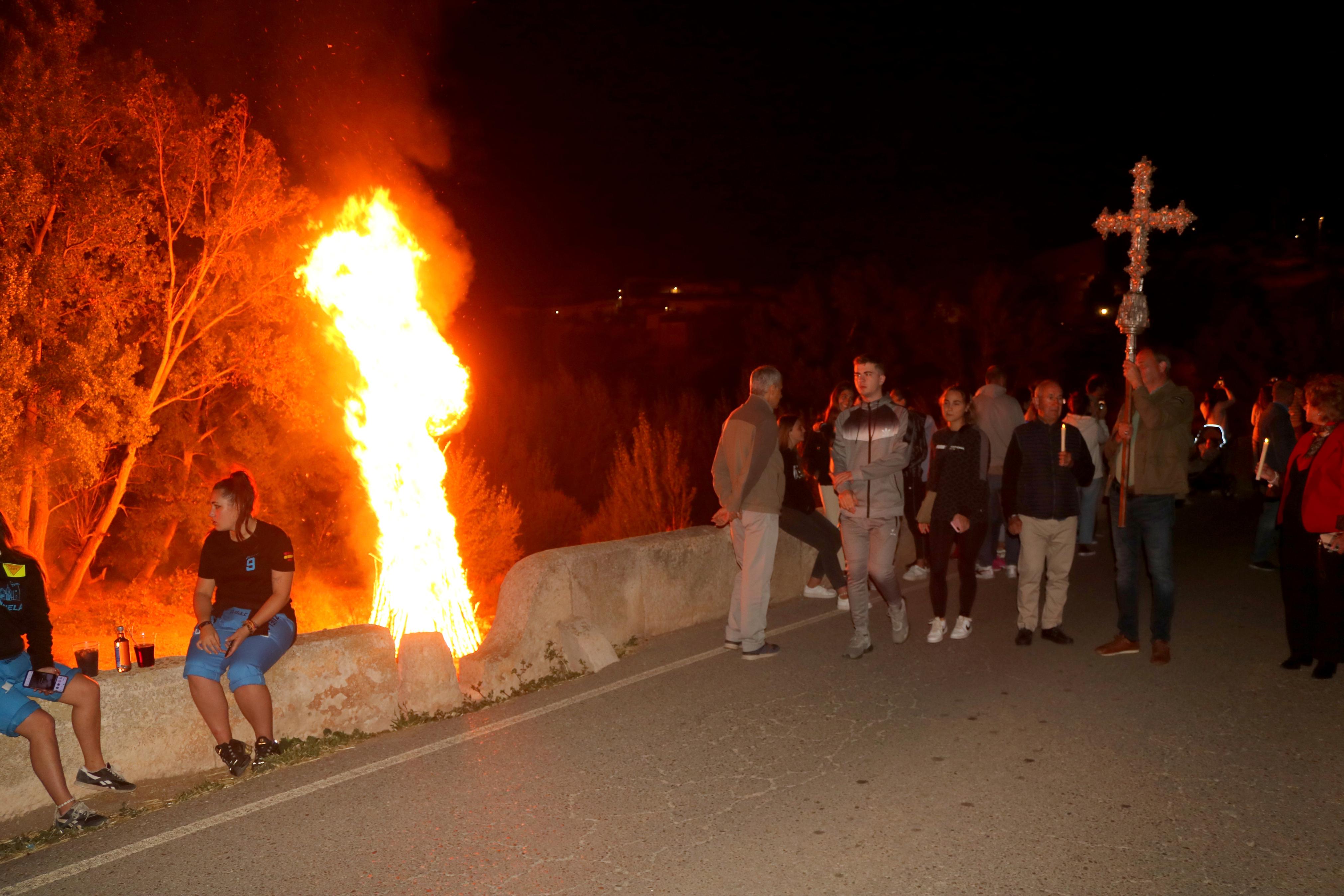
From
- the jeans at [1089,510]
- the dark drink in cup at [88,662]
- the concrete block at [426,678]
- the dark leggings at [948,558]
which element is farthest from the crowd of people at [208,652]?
the jeans at [1089,510]

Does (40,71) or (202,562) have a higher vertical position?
(40,71)

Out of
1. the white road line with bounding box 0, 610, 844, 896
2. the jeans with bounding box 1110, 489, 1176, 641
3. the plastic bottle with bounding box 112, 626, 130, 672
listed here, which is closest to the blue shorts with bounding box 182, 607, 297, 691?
the plastic bottle with bounding box 112, 626, 130, 672

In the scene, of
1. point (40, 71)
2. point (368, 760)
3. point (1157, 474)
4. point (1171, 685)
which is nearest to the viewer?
point (368, 760)

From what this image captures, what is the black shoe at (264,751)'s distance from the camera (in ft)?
18.3

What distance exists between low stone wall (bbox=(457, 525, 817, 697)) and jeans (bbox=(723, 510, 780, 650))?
3.36 feet

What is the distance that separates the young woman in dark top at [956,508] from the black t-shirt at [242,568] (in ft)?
15.5

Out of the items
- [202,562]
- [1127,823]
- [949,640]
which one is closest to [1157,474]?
[949,640]

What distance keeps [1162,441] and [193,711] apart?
20.6ft

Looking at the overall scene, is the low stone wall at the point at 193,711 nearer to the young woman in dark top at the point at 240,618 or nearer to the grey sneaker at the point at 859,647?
the young woman in dark top at the point at 240,618

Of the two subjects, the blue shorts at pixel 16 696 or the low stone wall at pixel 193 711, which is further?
the low stone wall at pixel 193 711

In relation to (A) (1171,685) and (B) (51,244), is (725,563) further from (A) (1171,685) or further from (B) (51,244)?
(B) (51,244)

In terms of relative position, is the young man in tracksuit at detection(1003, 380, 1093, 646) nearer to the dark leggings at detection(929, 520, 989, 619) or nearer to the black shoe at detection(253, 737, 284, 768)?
the dark leggings at detection(929, 520, 989, 619)

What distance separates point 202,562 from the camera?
6.11m

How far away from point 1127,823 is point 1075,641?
3.50m
